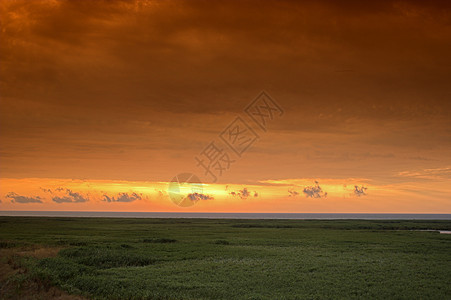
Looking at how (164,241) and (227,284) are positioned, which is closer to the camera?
→ (227,284)

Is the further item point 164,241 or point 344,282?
point 164,241

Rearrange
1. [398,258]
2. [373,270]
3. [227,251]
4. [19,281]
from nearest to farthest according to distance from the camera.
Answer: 1. [19,281]
2. [373,270]
3. [398,258]
4. [227,251]

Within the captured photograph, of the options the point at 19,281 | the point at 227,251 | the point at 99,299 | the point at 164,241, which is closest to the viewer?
the point at 99,299

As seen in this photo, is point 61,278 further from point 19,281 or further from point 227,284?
point 227,284

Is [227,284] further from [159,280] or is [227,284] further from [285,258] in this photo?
[285,258]

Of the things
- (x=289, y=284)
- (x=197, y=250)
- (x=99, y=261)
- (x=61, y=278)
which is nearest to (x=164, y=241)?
(x=197, y=250)

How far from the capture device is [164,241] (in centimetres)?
4459

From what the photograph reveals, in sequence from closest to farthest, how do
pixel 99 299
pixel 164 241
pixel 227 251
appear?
pixel 99 299, pixel 227 251, pixel 164 241

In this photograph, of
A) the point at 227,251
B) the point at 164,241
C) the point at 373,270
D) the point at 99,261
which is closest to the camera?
the point at 373,270

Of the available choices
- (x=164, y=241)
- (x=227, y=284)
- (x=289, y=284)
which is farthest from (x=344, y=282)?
(x=164, y=241)

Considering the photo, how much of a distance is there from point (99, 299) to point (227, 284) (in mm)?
7082

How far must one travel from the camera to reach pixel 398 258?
30.5 meters

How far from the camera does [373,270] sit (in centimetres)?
2517

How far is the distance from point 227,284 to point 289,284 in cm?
369
